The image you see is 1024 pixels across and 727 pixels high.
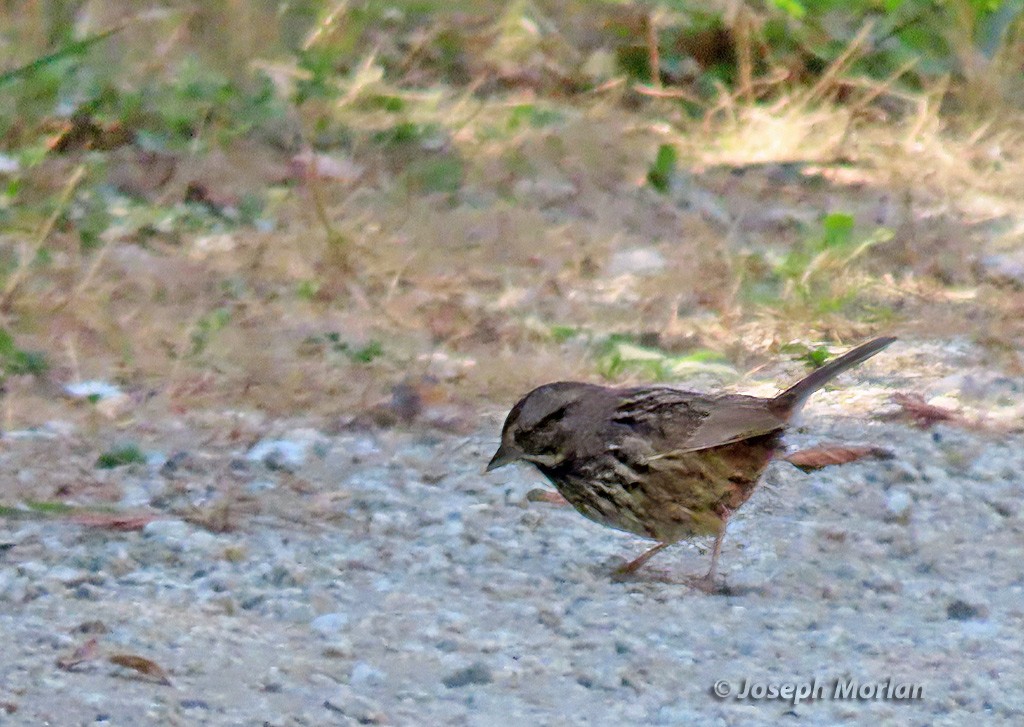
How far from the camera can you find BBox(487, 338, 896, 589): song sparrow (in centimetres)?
470

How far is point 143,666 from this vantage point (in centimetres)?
377

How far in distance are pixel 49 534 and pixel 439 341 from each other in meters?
2.37

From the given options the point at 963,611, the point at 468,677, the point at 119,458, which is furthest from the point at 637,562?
the point at 119,458

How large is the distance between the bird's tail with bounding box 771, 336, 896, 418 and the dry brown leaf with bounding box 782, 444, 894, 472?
605mm

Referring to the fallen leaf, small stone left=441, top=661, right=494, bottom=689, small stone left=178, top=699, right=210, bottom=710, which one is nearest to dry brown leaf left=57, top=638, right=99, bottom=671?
small stone left=178, top=699, right=210, bottom=710

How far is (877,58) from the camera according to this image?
1020 centimetres

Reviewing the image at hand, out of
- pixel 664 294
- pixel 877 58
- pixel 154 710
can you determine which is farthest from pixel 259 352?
Result: pixel 877 58

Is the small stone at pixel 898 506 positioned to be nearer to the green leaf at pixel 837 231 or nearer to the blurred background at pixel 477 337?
the blurred background at pixel 477 337

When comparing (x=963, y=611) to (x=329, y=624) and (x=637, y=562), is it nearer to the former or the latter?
(x=637, y=562)

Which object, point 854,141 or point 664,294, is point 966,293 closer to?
point 664,294

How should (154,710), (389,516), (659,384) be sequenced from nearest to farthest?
(154,710) < (389,516) < (659,384)

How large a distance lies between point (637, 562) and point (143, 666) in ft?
4.96

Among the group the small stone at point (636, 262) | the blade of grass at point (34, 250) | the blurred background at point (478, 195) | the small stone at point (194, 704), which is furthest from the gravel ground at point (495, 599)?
the small stone at point (636, 262)

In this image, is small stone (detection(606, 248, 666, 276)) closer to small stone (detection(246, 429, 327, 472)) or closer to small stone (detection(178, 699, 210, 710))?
small stone (detection(246, 429, 327, 472))
